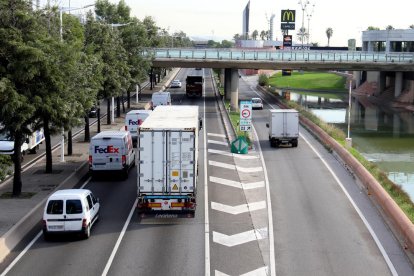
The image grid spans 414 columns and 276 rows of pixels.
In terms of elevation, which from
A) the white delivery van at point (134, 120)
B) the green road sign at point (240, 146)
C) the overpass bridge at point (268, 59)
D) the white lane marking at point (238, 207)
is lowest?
the white lane marking at point (238, 207)

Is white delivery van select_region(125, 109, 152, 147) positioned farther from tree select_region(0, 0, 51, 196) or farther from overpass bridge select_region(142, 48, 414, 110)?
overpass bridge select_region(142, 48, 414, 110)

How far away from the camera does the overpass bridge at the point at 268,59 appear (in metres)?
78.6

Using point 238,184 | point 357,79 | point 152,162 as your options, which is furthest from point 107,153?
point 357,79

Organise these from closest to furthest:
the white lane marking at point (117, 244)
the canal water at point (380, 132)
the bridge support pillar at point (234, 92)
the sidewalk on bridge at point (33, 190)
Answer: the white lane marking at point (117, 244) < the sidewalk on bridge at point (33, 190) < the canal water at point (380, 132) < the bridge support pillar at point (234, 92)

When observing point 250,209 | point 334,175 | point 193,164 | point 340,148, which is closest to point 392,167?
point 340,148

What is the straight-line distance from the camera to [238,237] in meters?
24.1

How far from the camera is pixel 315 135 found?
5269cm

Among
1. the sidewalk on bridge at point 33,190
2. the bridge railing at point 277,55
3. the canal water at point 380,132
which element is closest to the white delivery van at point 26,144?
the sidewalk on bridge at point 33,190

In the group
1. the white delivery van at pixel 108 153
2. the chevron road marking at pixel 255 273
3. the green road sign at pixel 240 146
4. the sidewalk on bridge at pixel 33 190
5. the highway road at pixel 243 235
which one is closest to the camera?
the chevron road marking at pixel 255 273

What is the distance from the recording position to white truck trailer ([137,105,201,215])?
2592cm

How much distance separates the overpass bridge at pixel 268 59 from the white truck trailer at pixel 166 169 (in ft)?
163

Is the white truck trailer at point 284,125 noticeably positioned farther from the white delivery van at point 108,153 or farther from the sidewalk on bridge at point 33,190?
the white delivery van at point 108,153

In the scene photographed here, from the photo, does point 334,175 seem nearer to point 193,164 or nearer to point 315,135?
point 193,164

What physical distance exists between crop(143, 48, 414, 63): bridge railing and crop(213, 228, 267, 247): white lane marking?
53139 millimetres
